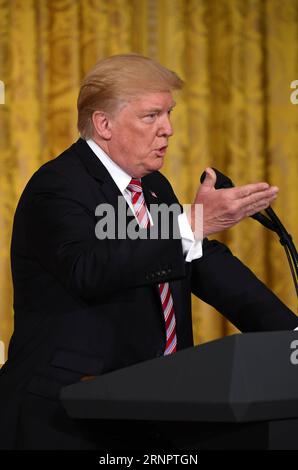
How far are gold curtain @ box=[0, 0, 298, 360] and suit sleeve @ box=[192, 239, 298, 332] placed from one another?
4.86 ft

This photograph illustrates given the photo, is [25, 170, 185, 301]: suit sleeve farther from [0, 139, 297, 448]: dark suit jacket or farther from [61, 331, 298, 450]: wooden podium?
[61, 331, 298, 450]: wooden podium

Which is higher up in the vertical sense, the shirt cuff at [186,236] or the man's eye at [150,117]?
the man's eye at [150,117]

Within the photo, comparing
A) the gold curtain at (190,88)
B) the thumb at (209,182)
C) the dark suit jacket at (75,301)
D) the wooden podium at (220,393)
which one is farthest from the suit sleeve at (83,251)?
the gold curtain at (190,88)

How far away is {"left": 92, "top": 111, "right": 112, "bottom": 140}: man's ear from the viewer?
205 cm

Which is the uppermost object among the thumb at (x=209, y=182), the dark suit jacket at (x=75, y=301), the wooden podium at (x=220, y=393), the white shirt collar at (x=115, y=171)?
the white shirt collar at (x=115, y=171)

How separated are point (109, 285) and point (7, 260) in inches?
74.3

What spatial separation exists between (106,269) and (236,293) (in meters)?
0.53

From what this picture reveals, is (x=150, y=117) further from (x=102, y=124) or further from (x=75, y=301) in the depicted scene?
(x=75, y=301)

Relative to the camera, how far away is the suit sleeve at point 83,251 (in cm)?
165

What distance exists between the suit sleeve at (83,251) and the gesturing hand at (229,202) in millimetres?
79

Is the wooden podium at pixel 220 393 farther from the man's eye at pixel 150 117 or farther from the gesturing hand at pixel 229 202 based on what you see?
the man's eye at pixel 150 117

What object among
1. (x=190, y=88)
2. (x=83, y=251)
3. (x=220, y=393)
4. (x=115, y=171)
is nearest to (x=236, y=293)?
(x=115, y=171)
